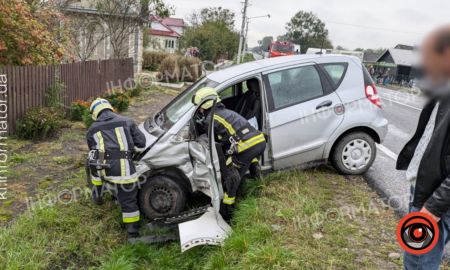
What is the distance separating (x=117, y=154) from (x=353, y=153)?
10.5ft

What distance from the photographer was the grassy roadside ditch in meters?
2.98

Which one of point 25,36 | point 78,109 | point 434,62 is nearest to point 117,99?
point 78,109

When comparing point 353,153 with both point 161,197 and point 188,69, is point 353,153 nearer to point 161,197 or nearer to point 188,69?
point 161,197

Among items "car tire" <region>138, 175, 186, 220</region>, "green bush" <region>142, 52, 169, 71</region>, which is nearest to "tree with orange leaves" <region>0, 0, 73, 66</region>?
"car tire" <region>138, 175, 186, 220</region>

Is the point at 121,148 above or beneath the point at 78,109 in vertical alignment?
above

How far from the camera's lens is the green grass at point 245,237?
9.70ft

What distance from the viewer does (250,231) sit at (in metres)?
3.35

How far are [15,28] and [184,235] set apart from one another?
6.45 meters

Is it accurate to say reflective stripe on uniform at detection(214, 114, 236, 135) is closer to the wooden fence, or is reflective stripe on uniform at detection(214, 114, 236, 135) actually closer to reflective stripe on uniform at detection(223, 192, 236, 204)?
reflective stripe on uniform at detection(223, 192, 236, 204)

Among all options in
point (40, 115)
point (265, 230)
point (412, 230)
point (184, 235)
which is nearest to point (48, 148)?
point (40, 115)

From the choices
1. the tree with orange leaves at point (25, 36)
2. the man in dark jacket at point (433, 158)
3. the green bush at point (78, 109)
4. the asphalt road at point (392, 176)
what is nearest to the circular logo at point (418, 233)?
the man in dark jacket at point (433, 158)

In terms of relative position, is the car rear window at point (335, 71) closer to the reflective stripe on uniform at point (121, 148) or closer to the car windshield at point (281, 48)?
the reflective stripe on uniform at point (121, 148)

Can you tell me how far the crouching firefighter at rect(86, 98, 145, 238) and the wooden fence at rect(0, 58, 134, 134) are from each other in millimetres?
4271

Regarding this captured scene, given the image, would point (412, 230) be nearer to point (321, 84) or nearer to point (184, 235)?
point (184, 235)
